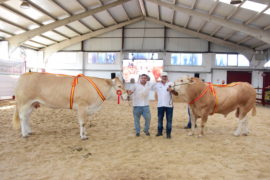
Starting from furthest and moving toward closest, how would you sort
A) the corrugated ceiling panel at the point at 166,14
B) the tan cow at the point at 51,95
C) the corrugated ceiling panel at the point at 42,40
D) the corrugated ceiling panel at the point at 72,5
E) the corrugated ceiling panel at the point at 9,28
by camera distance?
1. the corrugated ceiling panel at the point at 42,40
2. the corrugated ceiling panel at the point at 166,14
3. the corrugated ceiling panel at the point at 9,28
4. the corrugated ceiling panel at the point at 72,5
5. the tan cow at the point at 51,95

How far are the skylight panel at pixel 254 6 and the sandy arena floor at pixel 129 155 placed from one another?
6.56m

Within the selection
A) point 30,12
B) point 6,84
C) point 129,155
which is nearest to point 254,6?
point 129,155

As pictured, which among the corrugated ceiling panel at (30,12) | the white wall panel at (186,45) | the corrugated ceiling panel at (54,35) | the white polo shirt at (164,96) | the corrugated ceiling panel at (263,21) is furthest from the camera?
the white wall panel at (186,45)

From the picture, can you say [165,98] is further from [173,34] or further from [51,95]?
[173,34]

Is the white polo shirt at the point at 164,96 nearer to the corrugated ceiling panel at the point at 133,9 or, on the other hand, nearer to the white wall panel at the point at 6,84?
the white wall panel at the point at 6,84

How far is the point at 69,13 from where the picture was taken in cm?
1351

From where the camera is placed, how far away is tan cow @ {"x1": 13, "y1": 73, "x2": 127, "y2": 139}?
14.6ft

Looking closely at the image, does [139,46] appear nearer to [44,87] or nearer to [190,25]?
[190,25]

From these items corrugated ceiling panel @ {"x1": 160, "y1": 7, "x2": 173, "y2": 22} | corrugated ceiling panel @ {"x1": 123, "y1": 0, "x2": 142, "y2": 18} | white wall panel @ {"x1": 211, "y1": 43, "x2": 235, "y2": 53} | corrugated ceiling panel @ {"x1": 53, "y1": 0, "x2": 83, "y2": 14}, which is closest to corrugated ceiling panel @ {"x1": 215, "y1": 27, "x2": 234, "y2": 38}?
white wall panel @ {"x1": 211, "y1": 43, "x2": 235, "y2": 53}

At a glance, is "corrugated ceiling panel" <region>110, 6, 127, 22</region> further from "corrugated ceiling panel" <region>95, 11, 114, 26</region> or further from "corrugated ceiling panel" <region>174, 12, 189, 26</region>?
"corrugated ceiling panel" <region>174, 12, 189, 26</region>

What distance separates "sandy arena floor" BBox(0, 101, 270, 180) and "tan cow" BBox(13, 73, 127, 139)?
0.52 meters

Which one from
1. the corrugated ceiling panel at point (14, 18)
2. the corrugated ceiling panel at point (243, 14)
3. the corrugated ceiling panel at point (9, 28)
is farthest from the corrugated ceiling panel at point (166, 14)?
the corrugated ceiling panel at point (9, 28)

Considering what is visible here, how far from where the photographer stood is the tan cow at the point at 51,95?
446 cm

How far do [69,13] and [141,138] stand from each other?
1158cm
